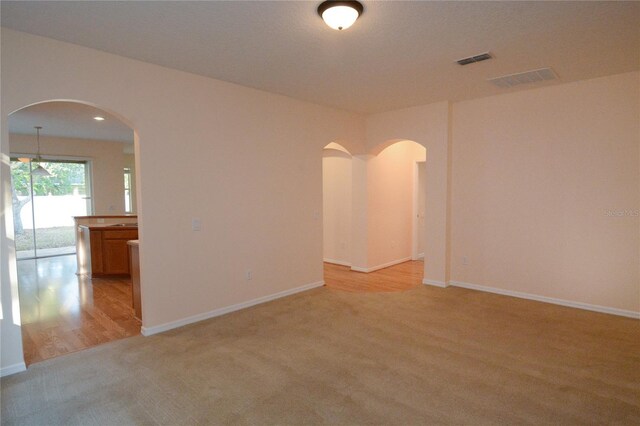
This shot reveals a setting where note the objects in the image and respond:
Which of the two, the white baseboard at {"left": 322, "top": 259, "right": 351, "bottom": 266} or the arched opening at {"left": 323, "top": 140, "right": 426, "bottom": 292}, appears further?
the white baseboard at {"left": 322, "top": 259, "right": 351, "bottom": 266}

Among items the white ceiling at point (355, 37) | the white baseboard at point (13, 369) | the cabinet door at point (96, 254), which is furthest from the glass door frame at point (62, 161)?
the white baseboard at point (13, 369)

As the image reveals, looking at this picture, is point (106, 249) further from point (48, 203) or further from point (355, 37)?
point (355, 37)

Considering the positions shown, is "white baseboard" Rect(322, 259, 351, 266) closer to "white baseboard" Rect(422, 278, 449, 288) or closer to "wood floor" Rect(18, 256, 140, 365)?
"white baseboard" Rect(422, 278, 449, 288)

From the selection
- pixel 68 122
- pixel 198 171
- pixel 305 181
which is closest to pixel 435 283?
pixel 305 181

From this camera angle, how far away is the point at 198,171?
3941 millimetres

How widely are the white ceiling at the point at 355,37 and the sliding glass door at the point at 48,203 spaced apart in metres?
6.11

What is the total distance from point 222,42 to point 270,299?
3097 mm

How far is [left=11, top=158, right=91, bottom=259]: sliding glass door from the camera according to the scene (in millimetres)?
7773

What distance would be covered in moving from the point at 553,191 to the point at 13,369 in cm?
583

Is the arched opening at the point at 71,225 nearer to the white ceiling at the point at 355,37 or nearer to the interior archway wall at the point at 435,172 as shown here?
the white ceiling at the point at 355,37

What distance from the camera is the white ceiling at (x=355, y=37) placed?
252cm

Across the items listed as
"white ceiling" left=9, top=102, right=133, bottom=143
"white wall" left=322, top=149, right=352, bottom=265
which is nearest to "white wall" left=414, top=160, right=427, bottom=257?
"white wall" left=322, top=149, right=352, bottom=265

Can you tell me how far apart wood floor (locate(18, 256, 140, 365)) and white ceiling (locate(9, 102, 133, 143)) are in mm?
2525

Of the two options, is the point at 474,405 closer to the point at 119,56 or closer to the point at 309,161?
the point at 309,161
